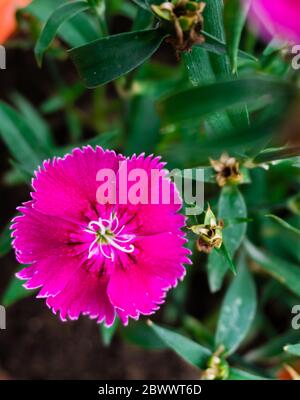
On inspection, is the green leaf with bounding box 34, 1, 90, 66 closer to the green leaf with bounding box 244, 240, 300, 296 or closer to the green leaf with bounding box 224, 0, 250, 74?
the green leaf with bounding box 224, 0, 250, 74

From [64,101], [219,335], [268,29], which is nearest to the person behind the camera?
[268,29]

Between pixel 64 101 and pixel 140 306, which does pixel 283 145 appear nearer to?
pixel 140 306

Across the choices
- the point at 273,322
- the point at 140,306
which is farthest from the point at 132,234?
the point at 273,322

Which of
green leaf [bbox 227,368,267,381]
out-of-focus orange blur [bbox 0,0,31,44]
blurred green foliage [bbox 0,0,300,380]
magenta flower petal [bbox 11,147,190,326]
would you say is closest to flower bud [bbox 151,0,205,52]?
blurred green foliage [bbox 0,0,300,380]

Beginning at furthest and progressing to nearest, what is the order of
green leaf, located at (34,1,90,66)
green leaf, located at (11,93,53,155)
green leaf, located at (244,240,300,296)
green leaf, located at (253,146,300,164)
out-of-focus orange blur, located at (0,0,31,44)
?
green leaf, located at (11,93,53,155) < out-of-focus orange blur, located at (0,0,31,44) < green leaf, located at (244,240,300,296) < green leaf, located at (34,1,90,66) < green leaf, located at (253,146,300,164)

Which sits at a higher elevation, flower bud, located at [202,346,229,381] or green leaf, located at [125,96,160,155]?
green leaf, located at [125,96,160,155]

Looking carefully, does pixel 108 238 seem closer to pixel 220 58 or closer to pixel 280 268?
pixel 220 58

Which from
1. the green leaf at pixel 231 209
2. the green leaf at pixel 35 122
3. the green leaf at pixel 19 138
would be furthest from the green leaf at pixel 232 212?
the green leaf at pixel 35 122
